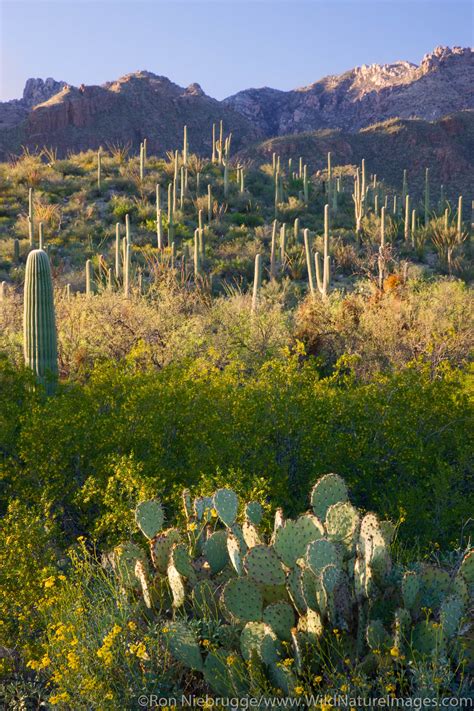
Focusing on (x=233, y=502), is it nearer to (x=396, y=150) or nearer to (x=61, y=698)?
(x=61, y=698)

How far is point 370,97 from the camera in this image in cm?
8419

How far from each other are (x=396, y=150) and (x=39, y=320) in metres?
52.7

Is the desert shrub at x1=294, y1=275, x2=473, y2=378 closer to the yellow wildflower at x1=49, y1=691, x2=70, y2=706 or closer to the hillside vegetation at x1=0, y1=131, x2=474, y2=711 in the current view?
the hillside vegetation at x1=0, y1=131, x2=474, y2=711

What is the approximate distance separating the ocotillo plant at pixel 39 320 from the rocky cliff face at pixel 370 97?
2803 inches

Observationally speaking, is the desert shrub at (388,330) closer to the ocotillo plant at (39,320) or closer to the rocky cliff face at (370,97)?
the ocotillo plant at (39,320)

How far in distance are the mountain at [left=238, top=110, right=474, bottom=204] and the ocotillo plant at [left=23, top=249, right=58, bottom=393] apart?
4543cm

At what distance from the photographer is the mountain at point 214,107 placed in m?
69.9

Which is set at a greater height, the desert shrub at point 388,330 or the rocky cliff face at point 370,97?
the rocky cliff face at point 370,97

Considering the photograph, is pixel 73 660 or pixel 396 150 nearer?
pixel 73 660

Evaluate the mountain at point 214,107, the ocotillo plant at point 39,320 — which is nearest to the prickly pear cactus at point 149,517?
the ocotillo plant at point 39,320

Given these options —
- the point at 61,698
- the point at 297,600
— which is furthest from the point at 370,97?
the point at 61,698

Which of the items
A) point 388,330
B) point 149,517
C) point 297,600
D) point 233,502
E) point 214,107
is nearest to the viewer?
point 297,600

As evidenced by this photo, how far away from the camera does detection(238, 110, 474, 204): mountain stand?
181ft

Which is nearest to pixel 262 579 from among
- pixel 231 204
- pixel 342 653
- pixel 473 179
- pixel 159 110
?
pixel 342 653
